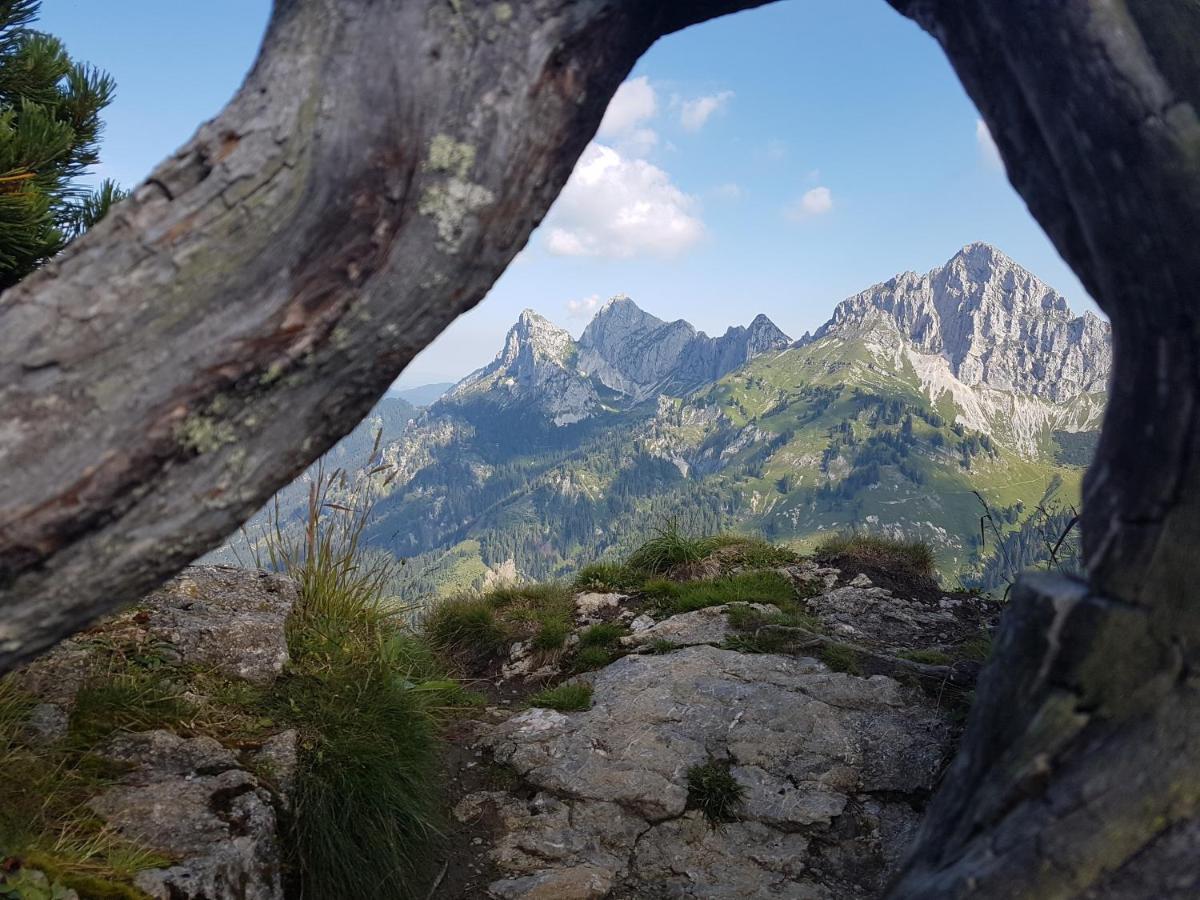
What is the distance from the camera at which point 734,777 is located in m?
6.34

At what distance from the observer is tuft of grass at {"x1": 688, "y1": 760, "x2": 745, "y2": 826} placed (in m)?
6.01

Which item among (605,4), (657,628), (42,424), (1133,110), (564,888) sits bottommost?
(564,888)

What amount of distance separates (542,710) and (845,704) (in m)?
3.00

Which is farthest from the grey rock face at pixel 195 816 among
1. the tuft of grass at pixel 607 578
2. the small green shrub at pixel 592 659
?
the tuft of grass at pixel 607 578

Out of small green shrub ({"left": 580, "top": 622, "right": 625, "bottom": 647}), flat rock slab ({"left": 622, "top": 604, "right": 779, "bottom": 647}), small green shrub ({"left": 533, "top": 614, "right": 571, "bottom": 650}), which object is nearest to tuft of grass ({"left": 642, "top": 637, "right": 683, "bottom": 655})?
flat rock slab ({"left": 622, "top": 604, "right": 779, "bottom": 647})

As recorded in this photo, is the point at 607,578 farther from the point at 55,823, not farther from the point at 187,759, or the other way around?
the point at 55,823

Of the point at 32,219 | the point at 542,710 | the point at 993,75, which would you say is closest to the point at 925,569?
the point at 542,710

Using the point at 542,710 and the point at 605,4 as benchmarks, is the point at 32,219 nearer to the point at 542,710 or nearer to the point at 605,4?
the point at 605,4

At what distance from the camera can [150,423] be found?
6.55 feet

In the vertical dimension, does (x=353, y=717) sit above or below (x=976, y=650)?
above

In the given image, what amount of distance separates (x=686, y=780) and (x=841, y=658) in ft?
8.68

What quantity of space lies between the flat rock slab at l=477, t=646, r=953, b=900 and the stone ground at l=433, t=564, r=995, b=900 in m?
0.01

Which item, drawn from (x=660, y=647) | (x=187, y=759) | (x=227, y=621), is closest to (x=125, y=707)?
(x=187, y=759)

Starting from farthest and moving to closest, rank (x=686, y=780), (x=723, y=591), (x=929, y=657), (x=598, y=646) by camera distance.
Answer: (x=723, y=591) → (x=598, y=646) → (x=929, y=657) → (x=686, y=780)
